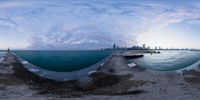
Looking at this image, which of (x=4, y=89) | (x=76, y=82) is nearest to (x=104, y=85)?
(x=76, y=82)

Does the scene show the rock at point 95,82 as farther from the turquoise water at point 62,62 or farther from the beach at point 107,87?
the turquoise water at point 62,62

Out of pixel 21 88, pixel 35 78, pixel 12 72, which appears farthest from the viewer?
pixel 12 72

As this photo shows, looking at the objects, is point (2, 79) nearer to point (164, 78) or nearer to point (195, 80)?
point (164, 78)

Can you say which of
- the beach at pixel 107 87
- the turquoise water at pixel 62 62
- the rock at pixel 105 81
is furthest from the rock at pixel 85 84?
the turquoise water at pixel 62 62

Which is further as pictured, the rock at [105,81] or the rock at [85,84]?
the rock at [105,81]

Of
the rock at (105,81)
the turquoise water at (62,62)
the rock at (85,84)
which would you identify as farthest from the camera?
the turquoise water at (62,62)

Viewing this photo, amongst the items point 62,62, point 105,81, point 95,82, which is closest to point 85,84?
point 95,82

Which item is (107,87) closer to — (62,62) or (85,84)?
(85,84)

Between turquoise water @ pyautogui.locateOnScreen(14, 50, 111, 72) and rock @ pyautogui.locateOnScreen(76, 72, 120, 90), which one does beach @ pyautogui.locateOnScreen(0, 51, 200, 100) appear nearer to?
rock @ pyautogui.locateOnScreen(76, 72, 120, 90)
